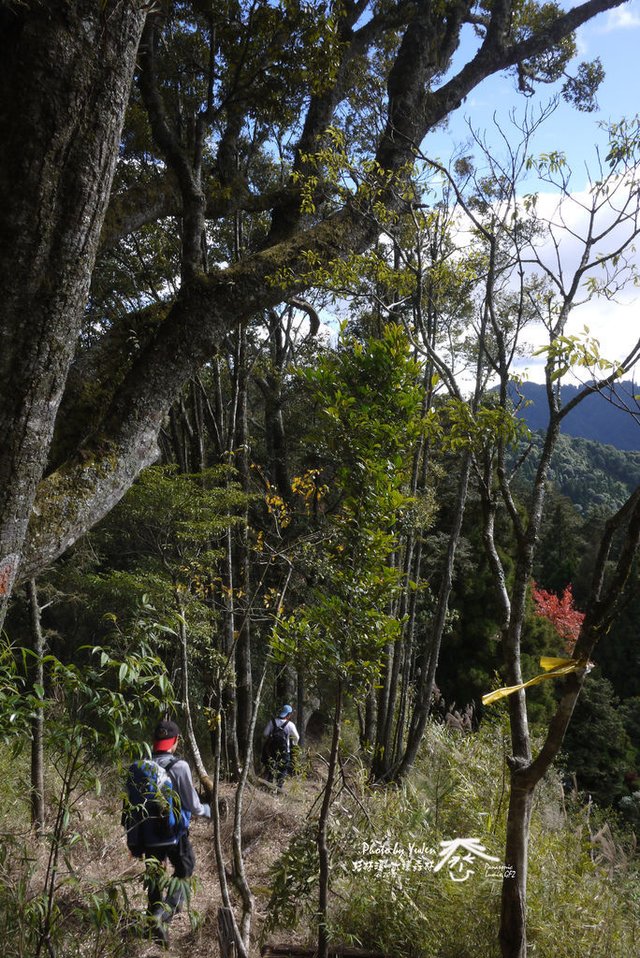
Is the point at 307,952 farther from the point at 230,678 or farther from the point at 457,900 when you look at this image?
the point at 230,678

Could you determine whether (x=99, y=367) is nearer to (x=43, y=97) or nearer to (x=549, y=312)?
(x=43, y=97)

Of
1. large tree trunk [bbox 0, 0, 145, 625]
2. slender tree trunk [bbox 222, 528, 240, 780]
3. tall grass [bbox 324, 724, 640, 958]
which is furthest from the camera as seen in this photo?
slender tree trunk [bbox 222, 528, 240, 780]

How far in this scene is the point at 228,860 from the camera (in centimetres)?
453

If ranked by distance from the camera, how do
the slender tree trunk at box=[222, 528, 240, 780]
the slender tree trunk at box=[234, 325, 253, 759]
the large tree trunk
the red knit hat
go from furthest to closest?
the slender tree trunk at box=[234, 325, 253, 759] < the slender tree trunk at box=[222, 528, 240, 780] < the red knit hat < the large tree trunk

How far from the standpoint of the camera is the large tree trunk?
1.96 m

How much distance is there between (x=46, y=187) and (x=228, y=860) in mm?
4817

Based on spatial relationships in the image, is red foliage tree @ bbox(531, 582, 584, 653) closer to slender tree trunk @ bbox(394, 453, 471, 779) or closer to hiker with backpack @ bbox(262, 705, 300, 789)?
slender tree trunk @ bbox(394, 453, 471, 779)

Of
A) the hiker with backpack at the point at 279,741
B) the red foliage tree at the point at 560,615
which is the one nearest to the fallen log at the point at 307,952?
the hiker with backpack at the point at 279,741

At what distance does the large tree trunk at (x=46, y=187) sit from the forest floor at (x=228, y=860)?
1.93 metres

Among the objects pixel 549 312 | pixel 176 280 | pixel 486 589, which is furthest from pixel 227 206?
pixel 486 589

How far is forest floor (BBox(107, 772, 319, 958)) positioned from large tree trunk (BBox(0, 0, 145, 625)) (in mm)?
1932

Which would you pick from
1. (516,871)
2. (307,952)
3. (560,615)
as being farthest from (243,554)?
(560,615)

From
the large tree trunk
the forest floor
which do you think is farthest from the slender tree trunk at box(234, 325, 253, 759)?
the large tree trunk

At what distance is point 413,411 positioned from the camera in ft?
8.02
